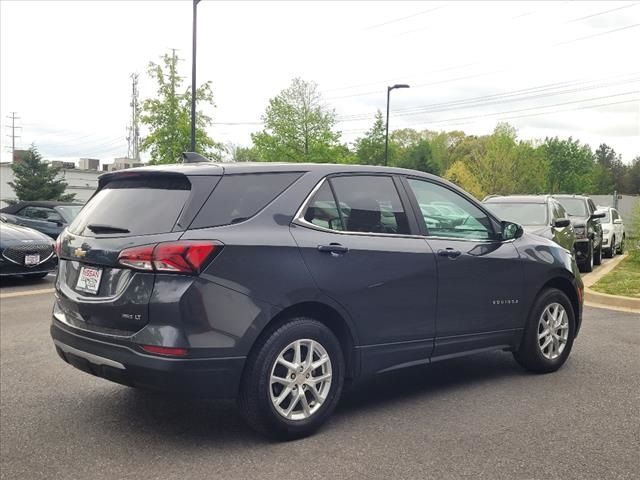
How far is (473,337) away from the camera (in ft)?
16.6

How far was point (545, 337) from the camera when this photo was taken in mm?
5617

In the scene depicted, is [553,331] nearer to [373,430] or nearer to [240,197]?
[373,430]

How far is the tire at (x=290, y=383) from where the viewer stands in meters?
3.89

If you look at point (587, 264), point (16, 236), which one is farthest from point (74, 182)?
point (587, 264)

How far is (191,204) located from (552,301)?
331 cm

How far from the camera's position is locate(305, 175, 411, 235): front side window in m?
4.38

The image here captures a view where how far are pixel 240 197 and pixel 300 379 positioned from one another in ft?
3.83

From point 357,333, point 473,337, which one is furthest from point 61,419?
point 473,337

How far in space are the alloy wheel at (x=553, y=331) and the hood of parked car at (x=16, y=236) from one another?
935 centimetres

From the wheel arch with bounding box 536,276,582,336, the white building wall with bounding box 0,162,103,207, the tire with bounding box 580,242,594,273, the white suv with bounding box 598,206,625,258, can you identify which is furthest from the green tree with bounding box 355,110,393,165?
the wheel arch with bounding box 536,276,582,336

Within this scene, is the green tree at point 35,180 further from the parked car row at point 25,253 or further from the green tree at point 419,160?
the green tree at point 419,160

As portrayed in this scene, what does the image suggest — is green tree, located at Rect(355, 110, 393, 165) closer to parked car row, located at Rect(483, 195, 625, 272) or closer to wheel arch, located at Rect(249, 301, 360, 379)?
parked car row, located at Rect(483, 195, 625, 272)

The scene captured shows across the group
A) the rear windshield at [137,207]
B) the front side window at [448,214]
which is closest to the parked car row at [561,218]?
the front side window at [448,214]

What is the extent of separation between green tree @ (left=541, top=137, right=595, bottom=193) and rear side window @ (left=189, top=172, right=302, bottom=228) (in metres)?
77.9
